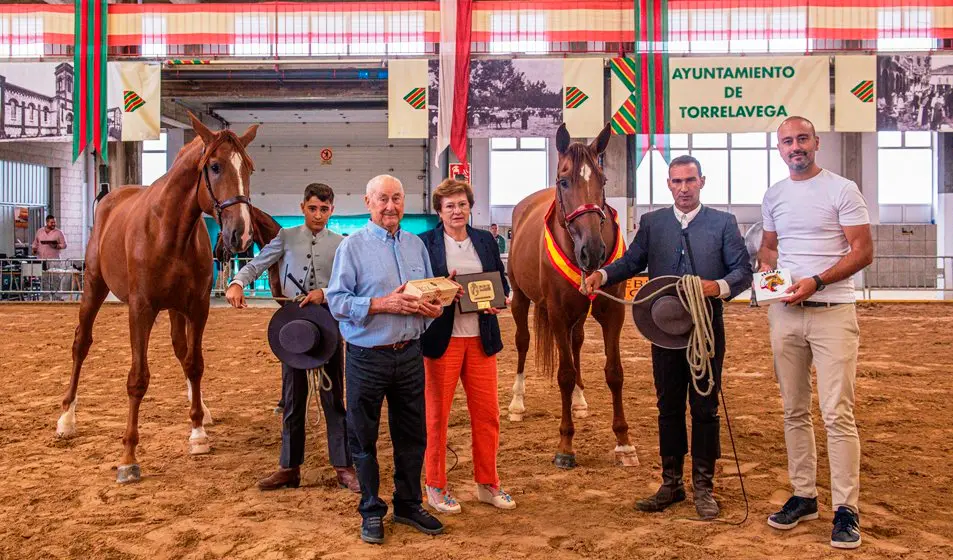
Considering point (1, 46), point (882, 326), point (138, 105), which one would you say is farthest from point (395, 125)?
point (882, 326)

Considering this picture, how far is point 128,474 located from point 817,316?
3.63 meters

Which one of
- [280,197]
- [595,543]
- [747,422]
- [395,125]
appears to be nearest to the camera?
[595,543]

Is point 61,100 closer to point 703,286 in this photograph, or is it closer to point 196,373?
point 196,373

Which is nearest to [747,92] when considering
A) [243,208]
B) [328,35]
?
[328,35]

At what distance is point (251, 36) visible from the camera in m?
12.1

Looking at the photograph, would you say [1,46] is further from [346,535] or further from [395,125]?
[346,535]

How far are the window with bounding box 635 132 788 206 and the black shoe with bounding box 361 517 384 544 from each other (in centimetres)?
1862

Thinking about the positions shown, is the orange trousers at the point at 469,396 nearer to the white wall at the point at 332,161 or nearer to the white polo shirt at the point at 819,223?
the white polo shirt at the point at 819,223

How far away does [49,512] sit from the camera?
373cm

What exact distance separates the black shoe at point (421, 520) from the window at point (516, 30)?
964 cm

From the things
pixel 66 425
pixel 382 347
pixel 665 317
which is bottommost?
pixel 66 425

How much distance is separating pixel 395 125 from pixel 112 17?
4676 mm

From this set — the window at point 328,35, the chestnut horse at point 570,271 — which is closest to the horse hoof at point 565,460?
the chestnut horse at point 570,271

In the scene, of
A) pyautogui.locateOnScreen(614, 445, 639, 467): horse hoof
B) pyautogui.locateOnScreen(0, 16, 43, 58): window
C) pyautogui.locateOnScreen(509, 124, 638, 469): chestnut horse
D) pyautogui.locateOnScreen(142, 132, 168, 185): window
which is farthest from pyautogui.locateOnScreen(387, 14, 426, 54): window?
pyautogui.locateOnScreen(142, 132, 168, 185): window
